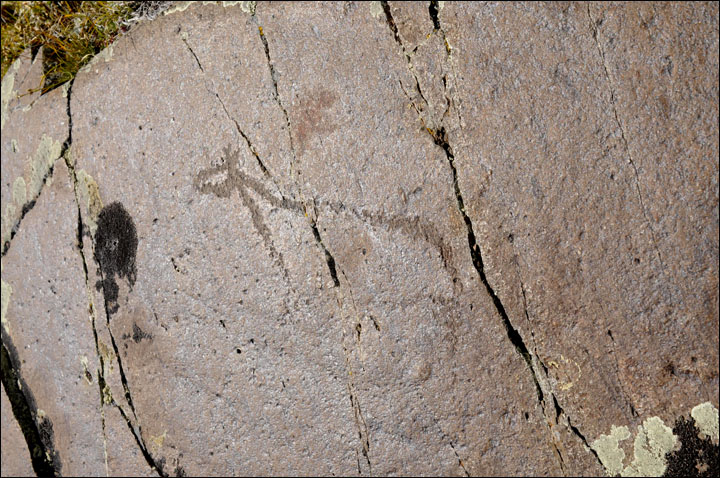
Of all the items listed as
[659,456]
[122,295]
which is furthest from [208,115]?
[659,456]

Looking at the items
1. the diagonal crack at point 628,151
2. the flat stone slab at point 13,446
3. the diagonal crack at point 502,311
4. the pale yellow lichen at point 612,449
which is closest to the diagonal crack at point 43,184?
the flat stone slab at point 13,446

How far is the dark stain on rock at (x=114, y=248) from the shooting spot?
5.13ft

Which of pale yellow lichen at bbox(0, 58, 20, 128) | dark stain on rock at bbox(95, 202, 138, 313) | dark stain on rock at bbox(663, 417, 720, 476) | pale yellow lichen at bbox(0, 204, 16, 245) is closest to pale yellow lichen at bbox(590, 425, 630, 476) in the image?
dark stain on rock at bbox(663, 417, 720, 476)

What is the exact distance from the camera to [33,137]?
166cm

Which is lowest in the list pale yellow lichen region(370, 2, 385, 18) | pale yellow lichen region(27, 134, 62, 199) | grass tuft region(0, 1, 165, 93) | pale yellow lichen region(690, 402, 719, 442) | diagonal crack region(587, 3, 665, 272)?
pale yellow lichen region(690, 402, 719, 442)

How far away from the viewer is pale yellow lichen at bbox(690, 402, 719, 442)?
1.33 metres

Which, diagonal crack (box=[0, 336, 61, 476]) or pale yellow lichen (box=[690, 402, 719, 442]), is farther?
diagonal crack (box=[0, 336, 61, 476])

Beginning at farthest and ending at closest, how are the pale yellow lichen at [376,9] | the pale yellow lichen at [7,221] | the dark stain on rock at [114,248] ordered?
the pale yellow lichen at [7,221] < the dark stain on rock at [114,248] < the pale yellow lichen at [376,9]

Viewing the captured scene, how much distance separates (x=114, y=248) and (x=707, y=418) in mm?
1719

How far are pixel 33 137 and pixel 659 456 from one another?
2.07m

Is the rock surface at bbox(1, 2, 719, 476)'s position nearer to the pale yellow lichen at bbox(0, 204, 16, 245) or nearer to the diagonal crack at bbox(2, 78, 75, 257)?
the diagonal crack at bbox(2, 78, 75, 257)

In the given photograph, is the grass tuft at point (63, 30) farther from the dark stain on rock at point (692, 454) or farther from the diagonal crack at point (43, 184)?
the dark stain on rock at point (692, 454)

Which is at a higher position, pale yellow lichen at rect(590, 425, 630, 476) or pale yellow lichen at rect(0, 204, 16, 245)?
pale yellow lichen at rect(0, 204, 16, 245)

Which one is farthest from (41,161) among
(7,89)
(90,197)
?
(7,89)
